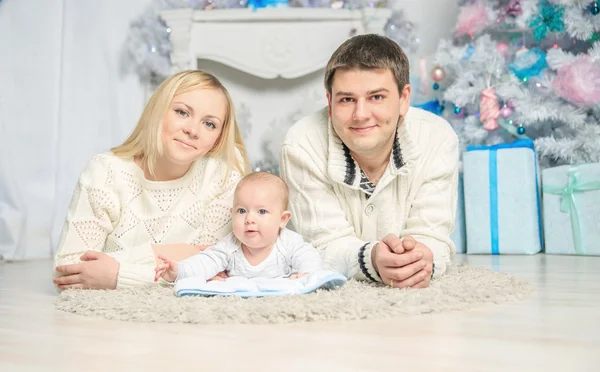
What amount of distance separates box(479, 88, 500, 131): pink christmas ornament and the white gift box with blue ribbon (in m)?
0.12

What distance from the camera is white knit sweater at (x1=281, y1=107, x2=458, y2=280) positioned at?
6.64ft

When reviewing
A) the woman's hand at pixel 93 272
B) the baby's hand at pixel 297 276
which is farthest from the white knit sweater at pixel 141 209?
the baby's hand at pixel 297 276

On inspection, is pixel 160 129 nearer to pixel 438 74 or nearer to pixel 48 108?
pixel 48 108

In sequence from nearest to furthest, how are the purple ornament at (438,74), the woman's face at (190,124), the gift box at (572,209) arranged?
the woman's face at (190,124) → the gift box at (572,209) → the purple ornament at (438,74)

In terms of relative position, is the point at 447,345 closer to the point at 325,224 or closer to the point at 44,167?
the point at 325,224

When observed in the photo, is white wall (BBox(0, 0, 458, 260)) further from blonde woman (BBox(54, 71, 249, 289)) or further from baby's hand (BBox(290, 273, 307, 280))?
baby's hand (BBox(290, 273, 307, 280))

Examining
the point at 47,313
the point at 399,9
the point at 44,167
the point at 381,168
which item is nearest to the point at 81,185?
the point at 47,313

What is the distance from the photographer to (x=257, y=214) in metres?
1.88

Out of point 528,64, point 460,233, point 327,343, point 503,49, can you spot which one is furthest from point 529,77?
point 327,343

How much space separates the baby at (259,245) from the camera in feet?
6.14

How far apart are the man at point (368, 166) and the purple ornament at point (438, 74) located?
1.33 meters

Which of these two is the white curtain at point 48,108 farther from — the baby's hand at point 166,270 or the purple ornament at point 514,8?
the purple ornament at point 514,8

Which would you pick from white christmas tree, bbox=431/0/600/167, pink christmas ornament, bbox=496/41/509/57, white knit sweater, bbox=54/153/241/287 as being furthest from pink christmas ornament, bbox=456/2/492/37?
white knit sweater, bbox=54/153/241/287

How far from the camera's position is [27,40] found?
3410 mm
